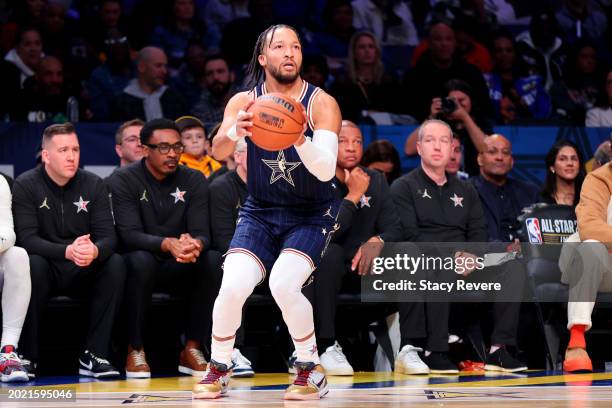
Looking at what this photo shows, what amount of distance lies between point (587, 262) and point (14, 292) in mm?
3885

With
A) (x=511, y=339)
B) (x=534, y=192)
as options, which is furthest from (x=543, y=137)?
(x=511, y=339)

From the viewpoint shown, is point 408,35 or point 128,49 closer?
point 128,49

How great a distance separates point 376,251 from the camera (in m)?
7.44

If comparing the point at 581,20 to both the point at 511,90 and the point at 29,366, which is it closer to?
the point at 511,90

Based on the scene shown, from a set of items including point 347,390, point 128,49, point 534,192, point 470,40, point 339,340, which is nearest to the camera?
point 347,390

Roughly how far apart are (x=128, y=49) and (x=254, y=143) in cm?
528

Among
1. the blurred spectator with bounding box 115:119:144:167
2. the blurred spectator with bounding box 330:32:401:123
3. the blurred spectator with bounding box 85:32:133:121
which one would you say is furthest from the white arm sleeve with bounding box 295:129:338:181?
the blurred spectator with bounding box 85:32:133:121

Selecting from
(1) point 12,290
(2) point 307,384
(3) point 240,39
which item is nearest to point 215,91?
(3) point 240,39

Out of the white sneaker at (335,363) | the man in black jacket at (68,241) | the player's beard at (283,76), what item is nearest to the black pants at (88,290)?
the man in black jacket at (68,241)

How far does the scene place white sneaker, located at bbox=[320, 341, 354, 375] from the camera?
23.1ft

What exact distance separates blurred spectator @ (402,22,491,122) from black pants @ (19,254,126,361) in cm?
396

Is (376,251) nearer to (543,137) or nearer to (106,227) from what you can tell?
(106,227)

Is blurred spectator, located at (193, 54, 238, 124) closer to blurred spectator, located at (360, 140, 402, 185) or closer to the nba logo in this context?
blurred spectator, located at (360, 140, 402, 185)

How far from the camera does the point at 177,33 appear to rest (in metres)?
11.1
